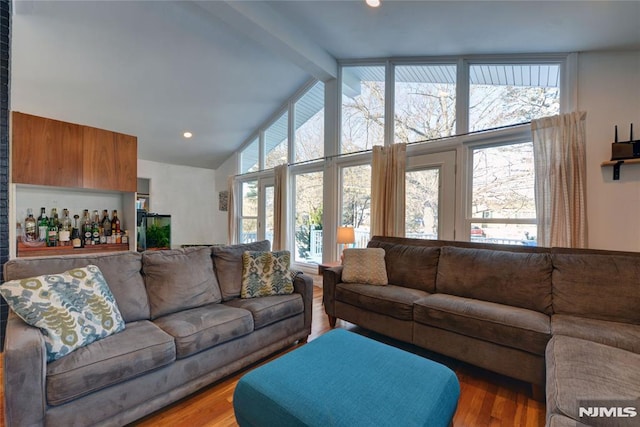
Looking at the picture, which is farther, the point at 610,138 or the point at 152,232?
the point at 152,232

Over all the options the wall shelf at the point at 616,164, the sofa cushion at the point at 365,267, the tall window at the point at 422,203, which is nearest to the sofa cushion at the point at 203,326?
the sofa cushion at the point at 365,267

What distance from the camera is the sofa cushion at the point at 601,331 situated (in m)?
1.60

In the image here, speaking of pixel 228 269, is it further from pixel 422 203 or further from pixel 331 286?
pixel 422 203

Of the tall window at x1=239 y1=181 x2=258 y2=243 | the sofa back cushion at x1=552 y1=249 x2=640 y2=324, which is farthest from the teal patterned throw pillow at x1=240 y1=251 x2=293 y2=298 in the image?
the tall window at x1=239 y1=181 x2=258 y2=243

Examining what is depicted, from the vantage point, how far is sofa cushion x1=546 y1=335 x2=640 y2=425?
1.08 meters

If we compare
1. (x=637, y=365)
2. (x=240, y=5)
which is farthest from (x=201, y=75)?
(x=637, y=365)

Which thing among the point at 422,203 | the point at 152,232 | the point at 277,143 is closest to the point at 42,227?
the point at 152,232

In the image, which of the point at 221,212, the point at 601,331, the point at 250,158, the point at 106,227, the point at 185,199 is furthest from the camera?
the point at 221,212

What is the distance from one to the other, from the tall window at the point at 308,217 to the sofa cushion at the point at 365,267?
1.94m

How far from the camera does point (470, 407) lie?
68.8 inches

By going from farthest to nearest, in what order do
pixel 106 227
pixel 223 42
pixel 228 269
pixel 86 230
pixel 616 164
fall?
pixel 223 42
pixel 106 227
pixel 86 230
pixel 616 164
pixel 228 269

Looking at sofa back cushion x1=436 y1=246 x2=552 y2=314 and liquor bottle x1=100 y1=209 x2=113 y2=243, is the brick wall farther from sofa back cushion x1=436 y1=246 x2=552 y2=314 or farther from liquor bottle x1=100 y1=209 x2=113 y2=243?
sofa back cushion x1=436 y1=246 x2=552 y2=314

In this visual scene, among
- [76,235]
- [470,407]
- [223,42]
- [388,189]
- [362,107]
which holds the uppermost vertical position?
[223,42]

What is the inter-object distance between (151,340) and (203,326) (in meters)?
0.30
